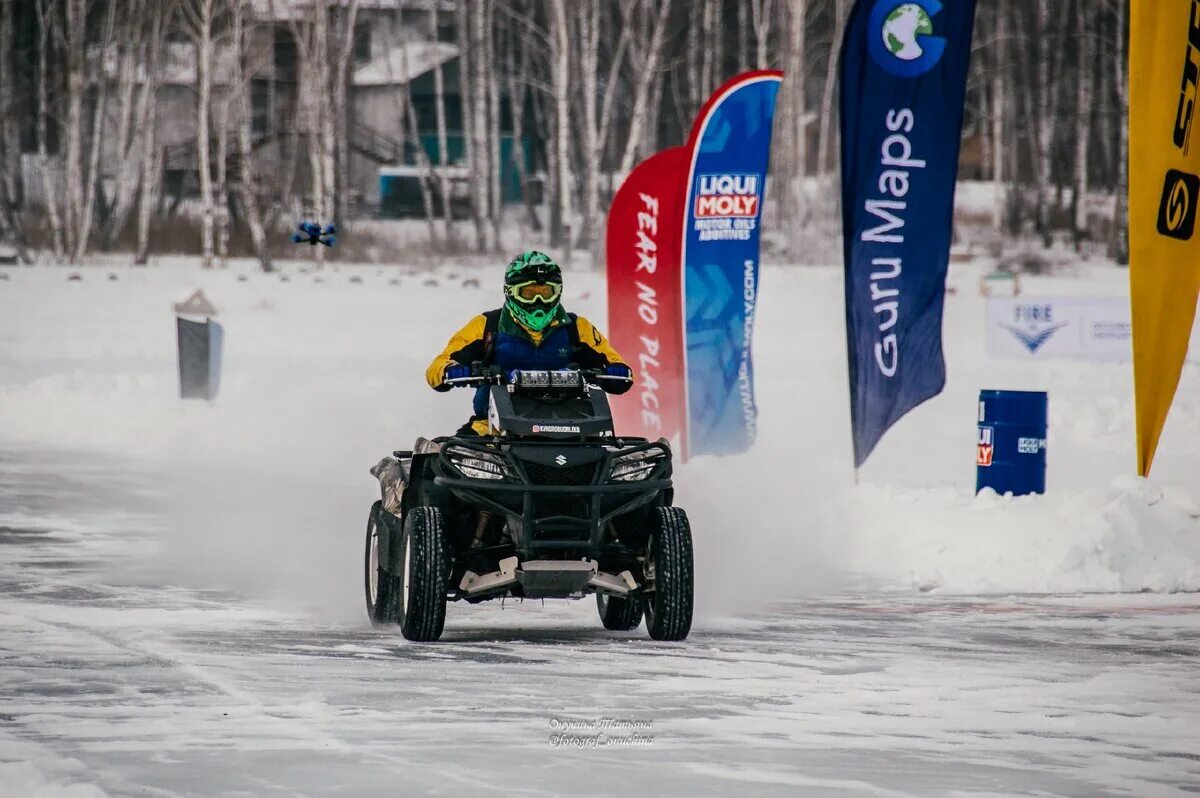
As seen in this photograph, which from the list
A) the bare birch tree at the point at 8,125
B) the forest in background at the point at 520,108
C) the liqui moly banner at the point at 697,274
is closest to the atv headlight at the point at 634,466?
the liqui moly banner at the point at 697,274

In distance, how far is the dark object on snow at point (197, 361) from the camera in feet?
91.7

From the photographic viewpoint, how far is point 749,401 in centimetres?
1998

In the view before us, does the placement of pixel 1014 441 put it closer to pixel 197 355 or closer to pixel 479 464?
pixel 479 464

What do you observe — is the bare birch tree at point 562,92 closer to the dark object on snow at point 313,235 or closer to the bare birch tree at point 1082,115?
the bare birch tree at point 1082,115

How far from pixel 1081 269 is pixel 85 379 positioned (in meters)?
27.6

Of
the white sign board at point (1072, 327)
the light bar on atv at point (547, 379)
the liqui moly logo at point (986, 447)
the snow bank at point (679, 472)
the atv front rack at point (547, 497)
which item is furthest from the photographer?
the white sign board at point (1072, 327)

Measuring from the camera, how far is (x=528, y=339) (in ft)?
37.4

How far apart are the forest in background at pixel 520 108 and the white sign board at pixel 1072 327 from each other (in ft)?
59.2

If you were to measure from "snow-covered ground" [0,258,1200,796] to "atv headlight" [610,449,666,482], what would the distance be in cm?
→ 90

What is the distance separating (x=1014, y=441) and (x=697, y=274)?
5.18 m

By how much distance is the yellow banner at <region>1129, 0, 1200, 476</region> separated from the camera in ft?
46.1

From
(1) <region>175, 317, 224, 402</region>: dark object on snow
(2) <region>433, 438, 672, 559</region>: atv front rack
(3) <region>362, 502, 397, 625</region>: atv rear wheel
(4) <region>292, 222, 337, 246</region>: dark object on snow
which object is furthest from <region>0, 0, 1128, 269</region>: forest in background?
(2) <region>433, 438, 672, 559</region>: atv front rack

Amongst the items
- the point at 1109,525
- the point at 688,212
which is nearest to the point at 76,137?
the point at 688,212

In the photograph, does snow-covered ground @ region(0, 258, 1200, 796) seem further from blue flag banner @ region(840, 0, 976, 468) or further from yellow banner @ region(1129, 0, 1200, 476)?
blue flag banner @ region(840, 0, 976, 468)
